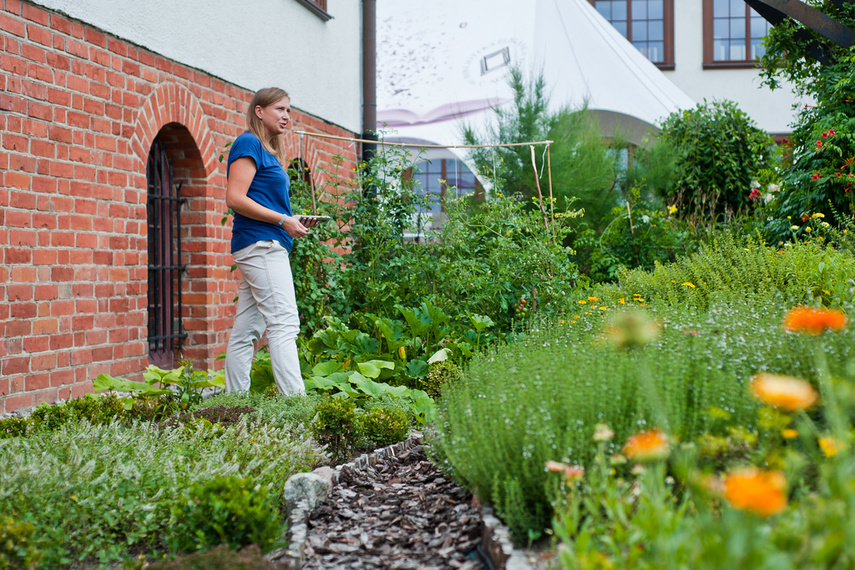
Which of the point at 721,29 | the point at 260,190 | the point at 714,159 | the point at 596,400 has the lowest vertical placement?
the point at 596,400

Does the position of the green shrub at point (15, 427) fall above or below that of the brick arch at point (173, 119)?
below

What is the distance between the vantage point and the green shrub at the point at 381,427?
131 inches

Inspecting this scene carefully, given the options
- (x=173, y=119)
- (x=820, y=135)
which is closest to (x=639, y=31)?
(x=820, y=135)

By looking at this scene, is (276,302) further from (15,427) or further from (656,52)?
(656,52)

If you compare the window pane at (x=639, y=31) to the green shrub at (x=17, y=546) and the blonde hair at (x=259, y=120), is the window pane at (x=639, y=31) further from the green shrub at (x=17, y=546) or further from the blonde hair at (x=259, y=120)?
the green shrub at (x=17, y=546)

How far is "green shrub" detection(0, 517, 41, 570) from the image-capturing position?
6.18ft

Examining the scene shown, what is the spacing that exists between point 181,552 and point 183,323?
4.03 m

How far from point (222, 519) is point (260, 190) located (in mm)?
2138

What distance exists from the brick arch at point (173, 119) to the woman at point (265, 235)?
61.5 inches

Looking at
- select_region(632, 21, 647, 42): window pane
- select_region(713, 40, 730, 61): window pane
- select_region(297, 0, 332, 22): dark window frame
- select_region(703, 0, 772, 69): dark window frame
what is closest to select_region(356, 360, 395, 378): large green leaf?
select_region(297, 0, 332, 22): dark window frame

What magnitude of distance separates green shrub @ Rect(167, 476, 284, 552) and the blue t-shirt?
1.86m

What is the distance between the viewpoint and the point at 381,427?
336 cm

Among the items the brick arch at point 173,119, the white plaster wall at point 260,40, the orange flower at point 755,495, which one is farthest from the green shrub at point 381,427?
the white plaster wall at point 260,40

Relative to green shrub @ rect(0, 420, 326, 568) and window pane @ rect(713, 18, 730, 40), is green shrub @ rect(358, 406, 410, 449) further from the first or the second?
window pane @ rect(713, 18, 730, 40)
